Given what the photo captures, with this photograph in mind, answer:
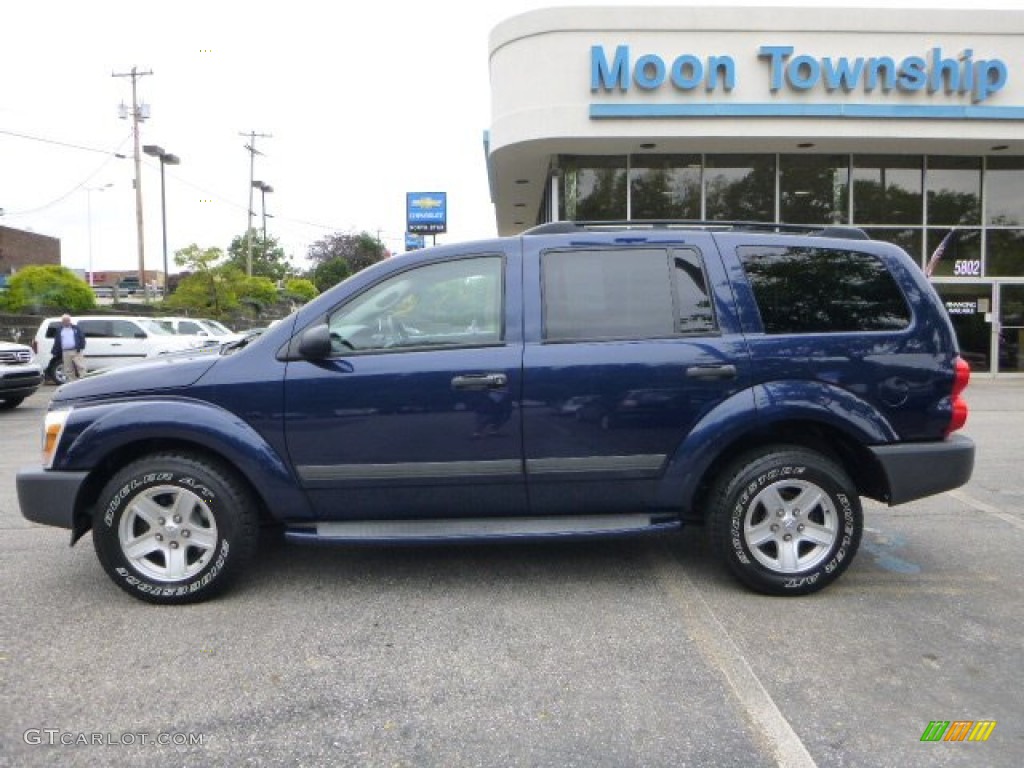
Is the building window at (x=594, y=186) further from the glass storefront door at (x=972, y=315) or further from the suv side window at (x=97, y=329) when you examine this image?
the suv side window at (x=97, y=329)

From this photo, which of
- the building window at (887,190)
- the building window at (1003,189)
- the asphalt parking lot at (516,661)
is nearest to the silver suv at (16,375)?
the asphalt parking lot at (516,661)

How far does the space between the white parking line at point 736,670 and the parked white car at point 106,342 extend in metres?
16.9

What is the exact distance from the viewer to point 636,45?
14.4 metres

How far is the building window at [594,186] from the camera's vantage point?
15789 millimetres

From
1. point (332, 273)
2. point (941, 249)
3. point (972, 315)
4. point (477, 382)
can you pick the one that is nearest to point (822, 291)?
point (477, 382)

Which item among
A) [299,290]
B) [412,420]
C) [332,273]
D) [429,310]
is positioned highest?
[332,273]

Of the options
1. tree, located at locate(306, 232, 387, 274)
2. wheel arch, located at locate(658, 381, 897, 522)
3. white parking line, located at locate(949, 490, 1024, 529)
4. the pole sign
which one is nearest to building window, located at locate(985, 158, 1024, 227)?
white parking line, located at locate(949, 490, 1024, 529)

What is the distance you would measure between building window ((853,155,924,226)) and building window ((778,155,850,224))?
30 cm

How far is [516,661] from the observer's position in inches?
137

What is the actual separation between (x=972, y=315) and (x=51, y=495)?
17.6m

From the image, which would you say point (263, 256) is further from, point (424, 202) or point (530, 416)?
point (530, 416)

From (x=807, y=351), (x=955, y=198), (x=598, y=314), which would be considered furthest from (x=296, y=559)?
(x=955, y=198)

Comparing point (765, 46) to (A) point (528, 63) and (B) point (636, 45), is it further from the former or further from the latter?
(A) point (528, 63)

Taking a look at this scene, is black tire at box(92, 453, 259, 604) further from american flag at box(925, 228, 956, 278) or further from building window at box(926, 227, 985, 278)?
building window at box(926, 227, 985, 278)
